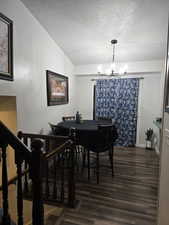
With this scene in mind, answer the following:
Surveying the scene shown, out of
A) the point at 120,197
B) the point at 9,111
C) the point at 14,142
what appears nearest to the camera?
the point at 14,142

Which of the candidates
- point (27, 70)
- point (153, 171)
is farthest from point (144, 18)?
point (153, 171)

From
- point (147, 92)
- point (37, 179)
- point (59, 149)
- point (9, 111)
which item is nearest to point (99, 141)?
point (59, 149)

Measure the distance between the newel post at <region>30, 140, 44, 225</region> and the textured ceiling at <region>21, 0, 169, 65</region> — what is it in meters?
2.37

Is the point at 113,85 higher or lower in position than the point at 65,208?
higher

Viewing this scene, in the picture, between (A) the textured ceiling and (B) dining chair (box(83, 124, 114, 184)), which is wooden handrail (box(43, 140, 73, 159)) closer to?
(B) dining chair (box(83, 124, 114, 184))

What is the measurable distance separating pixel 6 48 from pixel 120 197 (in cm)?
273

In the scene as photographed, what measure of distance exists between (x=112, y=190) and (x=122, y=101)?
2.72m

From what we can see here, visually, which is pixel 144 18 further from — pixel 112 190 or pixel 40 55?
pixel 112 190

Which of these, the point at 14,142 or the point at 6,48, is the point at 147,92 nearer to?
the point at 6,48

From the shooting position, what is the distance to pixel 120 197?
7.53 feet

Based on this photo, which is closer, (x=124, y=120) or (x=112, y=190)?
(x=112, y=190)

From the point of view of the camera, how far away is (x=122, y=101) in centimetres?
456

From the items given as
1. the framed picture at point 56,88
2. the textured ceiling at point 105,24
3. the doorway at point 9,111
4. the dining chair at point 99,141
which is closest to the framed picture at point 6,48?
the doorway at point 9,111

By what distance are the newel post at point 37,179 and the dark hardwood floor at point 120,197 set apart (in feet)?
3.61
